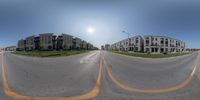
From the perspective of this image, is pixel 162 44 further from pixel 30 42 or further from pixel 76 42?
pixel 30 42

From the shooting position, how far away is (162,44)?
9.33m

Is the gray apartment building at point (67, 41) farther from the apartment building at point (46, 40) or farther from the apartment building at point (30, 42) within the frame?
the apartment building at point (30, 42)

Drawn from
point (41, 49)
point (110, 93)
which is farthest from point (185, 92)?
point (41, 49)

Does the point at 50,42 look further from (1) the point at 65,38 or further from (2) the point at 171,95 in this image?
(2) the point at 171,95

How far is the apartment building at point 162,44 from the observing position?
8.98m

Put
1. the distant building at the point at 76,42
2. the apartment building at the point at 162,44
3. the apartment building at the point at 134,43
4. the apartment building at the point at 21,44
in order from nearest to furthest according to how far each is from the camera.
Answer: the apartment building at the point at 21,44 < the distant building at the point at 76,42 < the apartment building at the point at 162,44 < the apartment building at the point at 134,43

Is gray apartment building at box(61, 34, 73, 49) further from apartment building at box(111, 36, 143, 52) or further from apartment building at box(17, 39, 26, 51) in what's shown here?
apartment building at box(111, 36, 143, 52)

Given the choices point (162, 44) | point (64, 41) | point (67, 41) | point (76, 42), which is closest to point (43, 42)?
point (64, 41)

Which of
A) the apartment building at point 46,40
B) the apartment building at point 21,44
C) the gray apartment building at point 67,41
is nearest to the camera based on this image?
the apartment building at point 46,40

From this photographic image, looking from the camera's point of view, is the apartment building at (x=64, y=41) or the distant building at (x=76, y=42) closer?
the apartment building at (x=64, y=41)

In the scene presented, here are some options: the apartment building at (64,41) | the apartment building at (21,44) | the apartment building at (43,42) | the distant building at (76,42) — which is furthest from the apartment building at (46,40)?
the distant building at (76,42)

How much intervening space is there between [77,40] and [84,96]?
2.93 meters

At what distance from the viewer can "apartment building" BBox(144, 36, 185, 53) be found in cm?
898

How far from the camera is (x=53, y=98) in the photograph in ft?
16.0
